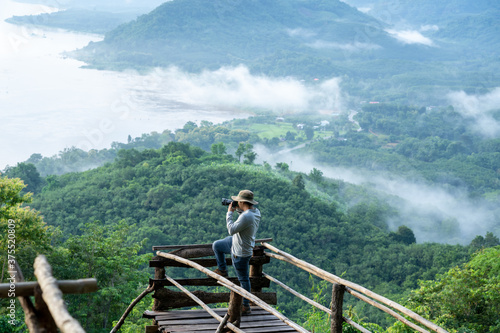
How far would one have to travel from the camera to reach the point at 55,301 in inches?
79.5

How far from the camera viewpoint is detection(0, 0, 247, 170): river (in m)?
68.7

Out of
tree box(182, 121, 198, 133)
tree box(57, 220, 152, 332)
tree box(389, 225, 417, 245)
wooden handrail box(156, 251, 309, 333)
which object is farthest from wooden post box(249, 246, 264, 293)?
tree box(182, 121, 198, 133)

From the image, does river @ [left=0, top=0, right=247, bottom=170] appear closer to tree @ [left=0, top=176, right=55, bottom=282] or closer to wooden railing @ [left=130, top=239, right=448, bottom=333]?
tree @ [left=0, top=176, right=55, bottom=282]

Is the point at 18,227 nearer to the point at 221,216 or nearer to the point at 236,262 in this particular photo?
the point at 236,262

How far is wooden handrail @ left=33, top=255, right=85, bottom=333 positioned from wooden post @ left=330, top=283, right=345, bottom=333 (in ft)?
8.03

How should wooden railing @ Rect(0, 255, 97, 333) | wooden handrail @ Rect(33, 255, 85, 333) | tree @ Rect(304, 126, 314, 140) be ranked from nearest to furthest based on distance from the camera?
1. wooden handrail @ Rect(33, 255, 85, 333)
2. wooden railing @ Rect(0, 255, 97, 333)
3. tree @ Rect(304, 126, 314, 140)

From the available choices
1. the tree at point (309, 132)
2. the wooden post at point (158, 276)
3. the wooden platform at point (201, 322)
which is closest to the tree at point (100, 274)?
the wooden post at point (158, 276)

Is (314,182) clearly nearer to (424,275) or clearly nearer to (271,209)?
(271,209)

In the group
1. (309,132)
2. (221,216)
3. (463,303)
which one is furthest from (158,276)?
(309,132)

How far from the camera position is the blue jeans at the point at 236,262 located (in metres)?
4.76

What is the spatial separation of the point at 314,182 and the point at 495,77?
4883 inches

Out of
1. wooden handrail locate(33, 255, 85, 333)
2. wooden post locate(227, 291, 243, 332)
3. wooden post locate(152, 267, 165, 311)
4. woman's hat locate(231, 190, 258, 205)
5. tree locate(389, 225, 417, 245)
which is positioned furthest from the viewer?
tree locate(389, 225, 417, 245)

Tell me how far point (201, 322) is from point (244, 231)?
3.02 feet

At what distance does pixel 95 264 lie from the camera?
1471 cm
